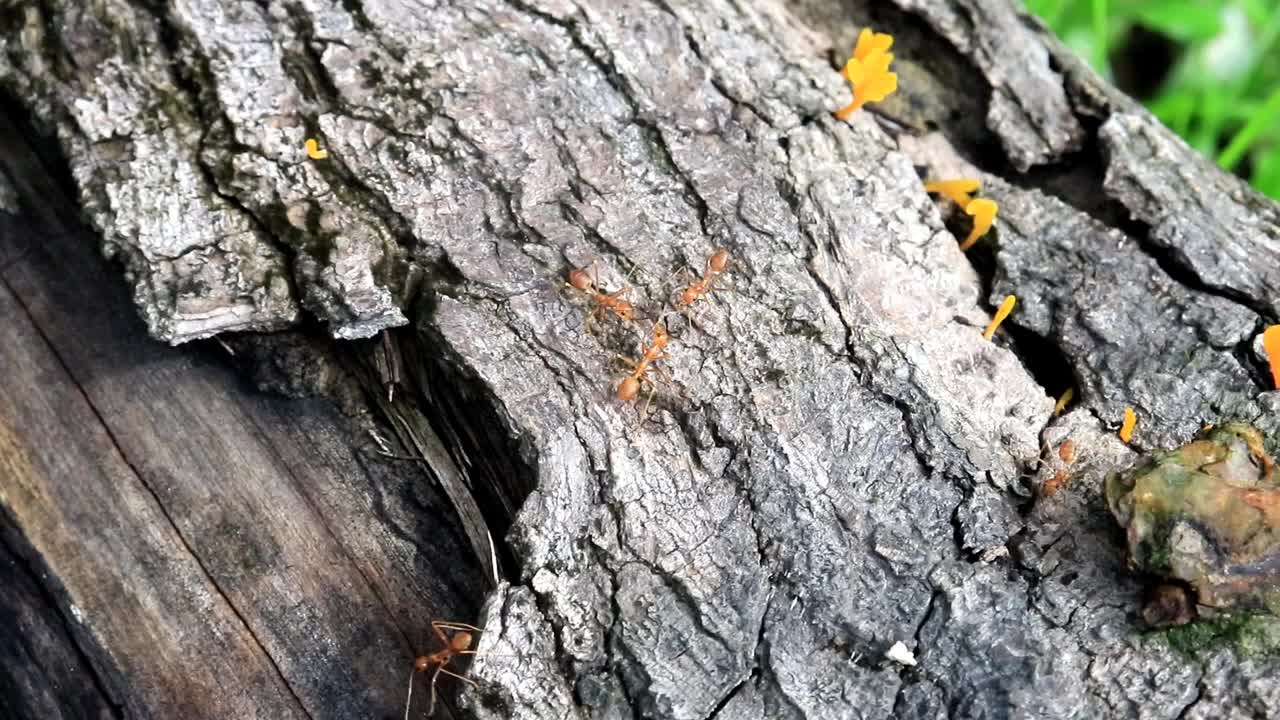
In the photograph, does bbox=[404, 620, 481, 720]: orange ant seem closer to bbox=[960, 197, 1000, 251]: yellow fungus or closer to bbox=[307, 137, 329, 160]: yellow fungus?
bbox=[307, 137, 329, 160]: yellow fungus

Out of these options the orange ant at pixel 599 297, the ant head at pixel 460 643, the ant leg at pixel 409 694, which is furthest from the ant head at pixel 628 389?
the ant leg at pixel 409 694

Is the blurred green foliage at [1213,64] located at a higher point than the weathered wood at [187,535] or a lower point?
higher

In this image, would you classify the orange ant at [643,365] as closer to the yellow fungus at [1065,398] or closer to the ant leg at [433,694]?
the ant leg at [433,694]

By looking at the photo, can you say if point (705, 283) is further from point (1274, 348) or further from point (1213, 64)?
point (1213, 64)

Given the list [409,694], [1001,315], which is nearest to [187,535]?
[409,694]

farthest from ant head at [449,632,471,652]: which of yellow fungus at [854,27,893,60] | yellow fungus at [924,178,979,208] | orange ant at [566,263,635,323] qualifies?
yellow fungus at [854,27,893,60]

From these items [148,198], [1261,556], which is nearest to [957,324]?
[1261,556]
